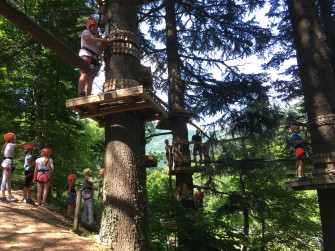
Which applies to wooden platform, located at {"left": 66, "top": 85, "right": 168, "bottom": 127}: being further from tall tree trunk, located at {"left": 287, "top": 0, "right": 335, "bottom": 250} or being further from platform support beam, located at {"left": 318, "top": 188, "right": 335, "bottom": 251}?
platform support beam, located at {"left": 318, "top": 188, "right": 335, "bottom": 251}

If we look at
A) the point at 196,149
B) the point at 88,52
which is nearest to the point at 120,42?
the point at 88,52

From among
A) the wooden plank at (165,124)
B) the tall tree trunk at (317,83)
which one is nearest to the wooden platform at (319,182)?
the tall tree trunk at (317,83)

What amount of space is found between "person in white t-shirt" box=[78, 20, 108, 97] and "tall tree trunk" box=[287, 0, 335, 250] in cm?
502

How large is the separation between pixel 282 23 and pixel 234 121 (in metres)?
5.96

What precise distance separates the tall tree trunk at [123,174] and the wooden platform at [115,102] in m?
0.18

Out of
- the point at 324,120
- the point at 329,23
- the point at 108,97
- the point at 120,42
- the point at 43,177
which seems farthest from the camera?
the point at 329,23

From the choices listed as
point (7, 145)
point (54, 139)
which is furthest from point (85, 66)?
point (54, 139)

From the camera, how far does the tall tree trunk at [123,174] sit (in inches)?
134

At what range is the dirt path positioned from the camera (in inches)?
129

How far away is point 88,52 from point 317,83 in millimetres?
5372

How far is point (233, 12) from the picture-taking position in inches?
404

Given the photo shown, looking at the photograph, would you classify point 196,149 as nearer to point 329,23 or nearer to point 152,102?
point 152,102

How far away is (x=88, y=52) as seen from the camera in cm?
441

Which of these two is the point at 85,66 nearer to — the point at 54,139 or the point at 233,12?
the point at 54,139
